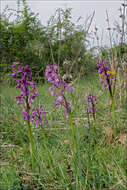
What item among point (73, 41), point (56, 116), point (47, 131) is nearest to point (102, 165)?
point (73, 41)

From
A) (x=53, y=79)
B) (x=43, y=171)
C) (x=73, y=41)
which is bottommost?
(x=43, y=171)

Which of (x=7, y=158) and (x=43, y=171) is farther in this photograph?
(x=7, y=158)

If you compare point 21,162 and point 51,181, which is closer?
point 51,181

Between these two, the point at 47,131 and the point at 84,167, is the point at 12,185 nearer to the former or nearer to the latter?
the point at 84,167

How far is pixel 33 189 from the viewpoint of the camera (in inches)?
45.8

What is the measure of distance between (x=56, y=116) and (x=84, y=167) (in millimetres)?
1376

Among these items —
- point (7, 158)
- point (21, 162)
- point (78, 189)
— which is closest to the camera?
point (78, 189)

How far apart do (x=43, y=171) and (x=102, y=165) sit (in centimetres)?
33

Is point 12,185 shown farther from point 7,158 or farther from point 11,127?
point 11,127

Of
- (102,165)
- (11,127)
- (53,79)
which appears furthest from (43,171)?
(11,127)

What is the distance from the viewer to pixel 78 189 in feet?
3.22

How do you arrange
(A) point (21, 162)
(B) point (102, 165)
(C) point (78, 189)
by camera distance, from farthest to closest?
(A) point (21, 162), (B) point (102, 165), (C) point (78, 189)

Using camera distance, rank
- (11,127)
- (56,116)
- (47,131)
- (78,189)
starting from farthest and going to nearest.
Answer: (56,116), (11,127), (47,131), (78,189)

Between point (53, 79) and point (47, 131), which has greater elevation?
point (53, 79)
